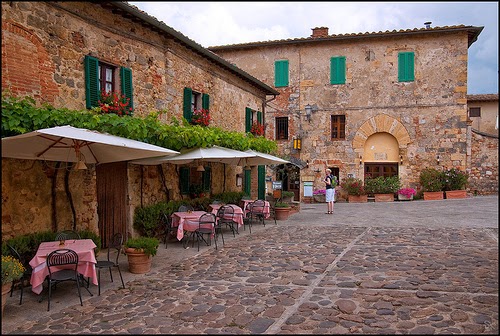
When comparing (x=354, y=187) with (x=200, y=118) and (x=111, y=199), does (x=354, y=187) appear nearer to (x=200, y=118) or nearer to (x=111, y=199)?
(x=200, y=118)

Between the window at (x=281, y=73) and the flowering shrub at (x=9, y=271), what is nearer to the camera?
the flowering shrub at (x=9, y=271)

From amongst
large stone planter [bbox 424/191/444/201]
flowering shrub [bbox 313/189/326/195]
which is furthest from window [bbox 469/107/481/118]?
flowering shrub [bbox 313/189/326/195]

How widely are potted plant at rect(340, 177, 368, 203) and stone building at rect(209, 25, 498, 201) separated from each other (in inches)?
26.8

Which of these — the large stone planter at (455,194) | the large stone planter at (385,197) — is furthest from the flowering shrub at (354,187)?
the large stone planter at (455,194)

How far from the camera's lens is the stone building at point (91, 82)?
6543 mm

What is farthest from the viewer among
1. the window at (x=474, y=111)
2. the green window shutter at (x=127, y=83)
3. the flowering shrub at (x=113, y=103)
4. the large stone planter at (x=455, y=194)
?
the window at (x=474, y=111)

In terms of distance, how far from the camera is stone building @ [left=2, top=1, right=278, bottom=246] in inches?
258

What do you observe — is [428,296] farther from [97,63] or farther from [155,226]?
[97,63]

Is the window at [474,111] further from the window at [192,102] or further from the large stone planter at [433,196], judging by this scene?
the window at [192,102]

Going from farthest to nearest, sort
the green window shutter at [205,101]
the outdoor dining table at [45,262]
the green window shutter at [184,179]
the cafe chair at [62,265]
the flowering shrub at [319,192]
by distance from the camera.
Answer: the flowering shrub at [319,192], the green window shutter at [205,101], the green window shutter at [184,179], the outdoor dining table at [45,262], the cafe chair at [62,265]

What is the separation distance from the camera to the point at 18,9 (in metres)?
6.59

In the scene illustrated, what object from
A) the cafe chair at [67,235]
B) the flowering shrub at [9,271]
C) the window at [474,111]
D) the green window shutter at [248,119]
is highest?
the window at [474,111]

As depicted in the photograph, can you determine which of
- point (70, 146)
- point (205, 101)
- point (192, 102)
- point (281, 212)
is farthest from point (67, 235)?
point (281, 212)

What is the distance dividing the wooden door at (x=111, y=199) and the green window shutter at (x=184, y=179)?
225 centimetres
